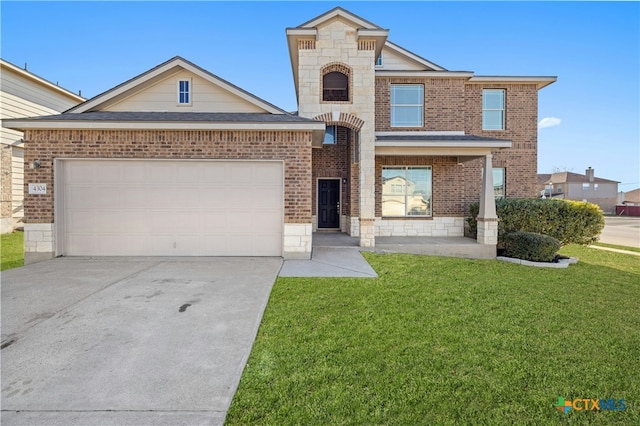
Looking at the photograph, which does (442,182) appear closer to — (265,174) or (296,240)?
(296,240)

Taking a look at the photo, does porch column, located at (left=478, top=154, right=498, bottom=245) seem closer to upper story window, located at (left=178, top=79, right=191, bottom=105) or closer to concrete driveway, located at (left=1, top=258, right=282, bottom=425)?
concrete driveway, located at (left=1, top=258, right=282, bottom=425)

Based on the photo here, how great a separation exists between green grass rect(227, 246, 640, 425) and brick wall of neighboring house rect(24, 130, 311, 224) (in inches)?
118

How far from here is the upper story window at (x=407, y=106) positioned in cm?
1252

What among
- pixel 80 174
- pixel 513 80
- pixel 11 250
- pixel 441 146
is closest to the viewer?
pixel 80 174

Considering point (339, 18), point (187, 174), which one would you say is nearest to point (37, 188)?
point (187, 174)

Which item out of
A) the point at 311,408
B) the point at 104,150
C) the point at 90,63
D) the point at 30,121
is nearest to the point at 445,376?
the point at 311,408

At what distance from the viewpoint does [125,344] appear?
3.49 metres

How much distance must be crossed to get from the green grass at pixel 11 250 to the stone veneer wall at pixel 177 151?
0.64m

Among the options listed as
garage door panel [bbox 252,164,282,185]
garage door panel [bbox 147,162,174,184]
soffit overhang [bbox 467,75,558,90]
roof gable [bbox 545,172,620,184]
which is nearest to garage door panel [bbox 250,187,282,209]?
garage door panel [bbox 252,164,282,185]

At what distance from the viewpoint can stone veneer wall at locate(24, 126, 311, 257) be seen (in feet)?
25.4

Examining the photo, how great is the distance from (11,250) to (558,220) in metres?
18.0

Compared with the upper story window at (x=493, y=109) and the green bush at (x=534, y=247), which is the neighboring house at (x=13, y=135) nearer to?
the green bush at (x=534, y=247)

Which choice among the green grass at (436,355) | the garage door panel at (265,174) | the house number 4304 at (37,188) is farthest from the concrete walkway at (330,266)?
the house number 4304 at (37,188)

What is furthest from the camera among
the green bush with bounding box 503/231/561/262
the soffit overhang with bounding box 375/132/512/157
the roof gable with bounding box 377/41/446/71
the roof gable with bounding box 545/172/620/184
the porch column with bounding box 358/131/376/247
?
the roof gable with bounding box 545/172/620/184
